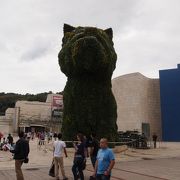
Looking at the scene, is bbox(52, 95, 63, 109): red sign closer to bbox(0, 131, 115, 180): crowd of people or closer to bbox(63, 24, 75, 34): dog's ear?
bbox(63, 24, 75, 34): dog's ear

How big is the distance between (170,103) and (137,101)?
442cm

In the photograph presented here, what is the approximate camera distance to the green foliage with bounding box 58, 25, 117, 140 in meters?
19.8

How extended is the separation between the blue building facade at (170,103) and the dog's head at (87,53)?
94.8 ft

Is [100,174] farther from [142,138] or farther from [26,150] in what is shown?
[142,138]

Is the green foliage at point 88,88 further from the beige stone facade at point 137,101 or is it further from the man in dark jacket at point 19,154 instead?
the beige stone facade at point 137,101

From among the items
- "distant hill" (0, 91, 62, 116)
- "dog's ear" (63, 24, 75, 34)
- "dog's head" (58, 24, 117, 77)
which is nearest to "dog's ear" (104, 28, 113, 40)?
"dog's head" (58, 24, 117, 77)

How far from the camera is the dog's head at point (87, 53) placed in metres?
19.0

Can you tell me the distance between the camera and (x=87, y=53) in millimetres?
19109

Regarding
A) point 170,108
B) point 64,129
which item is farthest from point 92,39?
point 170,108

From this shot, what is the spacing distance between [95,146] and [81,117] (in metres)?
9.48

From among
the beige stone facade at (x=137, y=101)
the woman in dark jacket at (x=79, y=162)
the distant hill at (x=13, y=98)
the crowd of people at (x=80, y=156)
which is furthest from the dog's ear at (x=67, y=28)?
the distant hill at (x=13, y=98)

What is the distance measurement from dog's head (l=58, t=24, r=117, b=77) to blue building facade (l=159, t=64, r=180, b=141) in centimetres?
2889

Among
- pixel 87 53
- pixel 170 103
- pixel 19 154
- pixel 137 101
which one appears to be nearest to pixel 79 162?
pixel 19 154

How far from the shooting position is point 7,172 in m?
13.5
